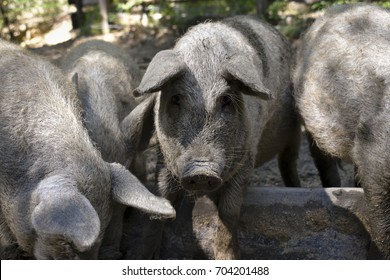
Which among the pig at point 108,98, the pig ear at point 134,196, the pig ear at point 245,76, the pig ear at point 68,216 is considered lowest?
the pig at point 108,98

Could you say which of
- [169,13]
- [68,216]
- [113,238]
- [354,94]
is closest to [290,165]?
[354,94]

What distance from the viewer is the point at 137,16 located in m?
10.5

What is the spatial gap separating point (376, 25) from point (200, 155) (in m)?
2.11

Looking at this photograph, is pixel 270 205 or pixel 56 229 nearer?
pixel 56 229

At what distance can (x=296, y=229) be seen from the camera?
538cm

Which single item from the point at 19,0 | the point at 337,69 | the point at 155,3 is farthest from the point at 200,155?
the point at 19,0

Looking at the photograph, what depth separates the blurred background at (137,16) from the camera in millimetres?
9500

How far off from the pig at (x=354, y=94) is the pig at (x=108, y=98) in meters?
1.41

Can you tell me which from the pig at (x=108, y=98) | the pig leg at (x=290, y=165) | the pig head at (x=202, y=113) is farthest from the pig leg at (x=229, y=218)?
the pig leg at (x=290, y=165)

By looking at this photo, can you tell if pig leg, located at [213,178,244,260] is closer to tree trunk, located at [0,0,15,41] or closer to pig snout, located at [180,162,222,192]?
pig snout, located at [180,162,222,192]

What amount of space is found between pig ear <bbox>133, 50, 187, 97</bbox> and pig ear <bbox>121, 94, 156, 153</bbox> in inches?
19.2

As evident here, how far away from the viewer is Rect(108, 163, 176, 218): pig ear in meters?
3.85

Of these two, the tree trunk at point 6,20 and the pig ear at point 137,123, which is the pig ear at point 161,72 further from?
the tree trunk at point 6,20
